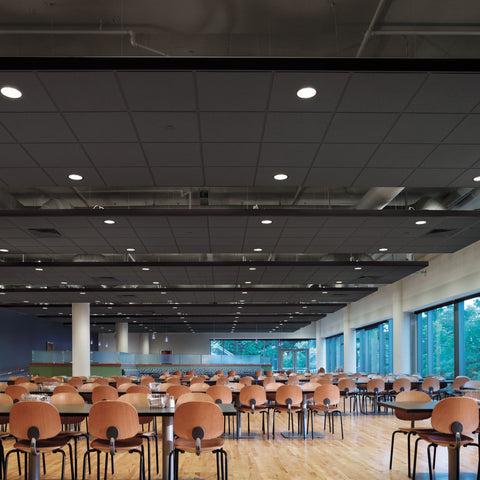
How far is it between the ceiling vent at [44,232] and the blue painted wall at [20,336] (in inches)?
623

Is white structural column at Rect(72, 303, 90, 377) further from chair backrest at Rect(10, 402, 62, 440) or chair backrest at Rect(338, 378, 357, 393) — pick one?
chair backrest at Rect(10, 402, 62, 440)

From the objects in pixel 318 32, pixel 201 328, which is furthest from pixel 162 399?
pixel 201 328

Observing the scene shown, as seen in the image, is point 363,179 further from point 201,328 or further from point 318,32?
point 201,328

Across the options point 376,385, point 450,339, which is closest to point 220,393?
point 376,385

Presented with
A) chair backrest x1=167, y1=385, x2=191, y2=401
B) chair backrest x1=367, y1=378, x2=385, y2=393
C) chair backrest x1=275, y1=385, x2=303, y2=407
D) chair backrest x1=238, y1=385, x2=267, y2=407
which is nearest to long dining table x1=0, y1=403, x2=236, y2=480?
chair backrest x1=167, y1=385, x2=191, y2=401

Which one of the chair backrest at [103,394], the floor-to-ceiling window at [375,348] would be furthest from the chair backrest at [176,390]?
the floor-to-ceiling window at [375,348]

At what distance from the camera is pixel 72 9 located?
474 cm

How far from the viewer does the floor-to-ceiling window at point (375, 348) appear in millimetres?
21172

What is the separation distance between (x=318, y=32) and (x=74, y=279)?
480 inches

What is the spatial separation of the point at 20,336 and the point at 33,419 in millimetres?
24113

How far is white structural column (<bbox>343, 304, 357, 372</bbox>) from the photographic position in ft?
83.5

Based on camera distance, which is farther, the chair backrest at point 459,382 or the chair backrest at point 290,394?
the chair backrest at point 459,382

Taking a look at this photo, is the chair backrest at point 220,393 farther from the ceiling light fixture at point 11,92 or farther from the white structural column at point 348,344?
the white structural column at point 348,344

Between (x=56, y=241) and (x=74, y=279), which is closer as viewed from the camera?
(x=56, y=241)
